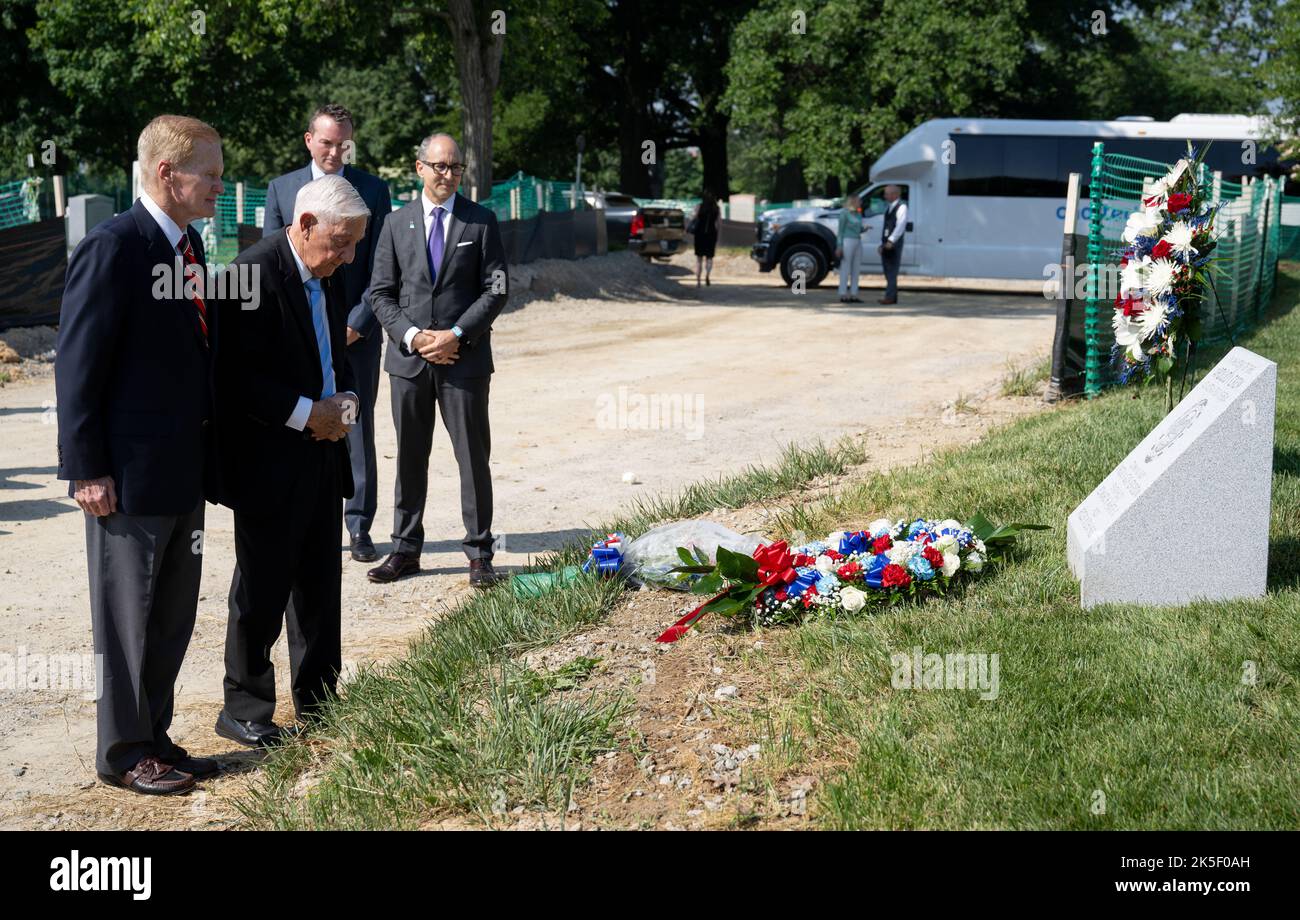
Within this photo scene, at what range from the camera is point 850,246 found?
2412 cm

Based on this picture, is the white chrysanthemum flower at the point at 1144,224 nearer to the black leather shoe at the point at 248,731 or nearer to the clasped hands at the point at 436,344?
the clasped hands at the point at 436,344

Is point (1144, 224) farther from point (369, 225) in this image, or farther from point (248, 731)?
point (248, 731)

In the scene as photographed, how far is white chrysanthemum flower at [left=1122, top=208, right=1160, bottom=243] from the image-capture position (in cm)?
718

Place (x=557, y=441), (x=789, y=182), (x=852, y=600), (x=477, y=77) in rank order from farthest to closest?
1. (x=789, y=182)
2. (x=477, y=77)
3. (x=557, y=441)
4. (x=852, y=600)

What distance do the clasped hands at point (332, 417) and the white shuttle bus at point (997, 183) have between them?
24.2 metres

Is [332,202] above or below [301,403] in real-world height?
above

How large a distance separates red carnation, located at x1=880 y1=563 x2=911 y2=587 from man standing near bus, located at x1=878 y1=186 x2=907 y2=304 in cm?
1898

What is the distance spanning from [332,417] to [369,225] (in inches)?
101

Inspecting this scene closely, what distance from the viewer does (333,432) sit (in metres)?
4.89

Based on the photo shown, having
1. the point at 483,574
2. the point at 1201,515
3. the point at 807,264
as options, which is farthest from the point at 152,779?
the point at 807,264

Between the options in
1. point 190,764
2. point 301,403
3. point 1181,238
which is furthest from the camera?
point 1181,238

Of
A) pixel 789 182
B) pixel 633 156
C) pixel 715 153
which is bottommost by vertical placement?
pixel 789 182

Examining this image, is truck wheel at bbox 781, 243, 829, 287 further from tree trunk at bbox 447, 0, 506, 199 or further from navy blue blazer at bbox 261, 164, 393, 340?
navy blue blazer at bbox 261, 164, 393, 340

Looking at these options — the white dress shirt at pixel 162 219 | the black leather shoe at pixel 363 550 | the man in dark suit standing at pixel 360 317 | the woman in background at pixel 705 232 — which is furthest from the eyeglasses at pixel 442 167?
the woman in background at pixel 705 232
